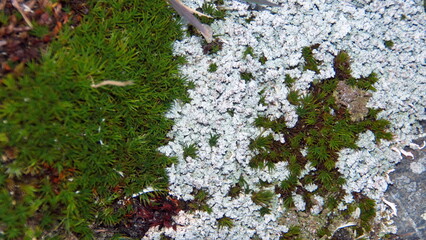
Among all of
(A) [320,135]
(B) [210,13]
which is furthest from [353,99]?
(B) [210,13]

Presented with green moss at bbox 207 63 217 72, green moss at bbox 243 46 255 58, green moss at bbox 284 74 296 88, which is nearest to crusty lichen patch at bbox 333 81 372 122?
green moss at bbox 284 74 296 88

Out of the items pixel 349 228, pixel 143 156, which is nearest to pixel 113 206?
pixel 143 156

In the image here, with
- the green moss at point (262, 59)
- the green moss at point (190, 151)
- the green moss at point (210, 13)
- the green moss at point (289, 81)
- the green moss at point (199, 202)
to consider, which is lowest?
the green moss at point (199, 202)

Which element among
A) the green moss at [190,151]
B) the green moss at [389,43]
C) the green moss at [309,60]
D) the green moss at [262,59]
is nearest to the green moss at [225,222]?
the green moss at [190,151]

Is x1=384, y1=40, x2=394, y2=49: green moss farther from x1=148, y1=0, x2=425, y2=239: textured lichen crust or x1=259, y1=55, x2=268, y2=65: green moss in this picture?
x1=259, y1=55, x2=268, y2=65: green moss

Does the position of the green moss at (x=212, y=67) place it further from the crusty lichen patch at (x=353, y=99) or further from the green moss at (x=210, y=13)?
the crusty lichen patch at (x=353, y=99)

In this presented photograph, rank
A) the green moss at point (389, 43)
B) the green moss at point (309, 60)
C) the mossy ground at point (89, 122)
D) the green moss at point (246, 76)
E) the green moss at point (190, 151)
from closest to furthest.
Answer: the mossy ground at point (89, 122)
the green moss at point (190, 151)
the green moss at point (246, 76)
the green moss at point (309, 60)
the green moss at point (389, 43)
